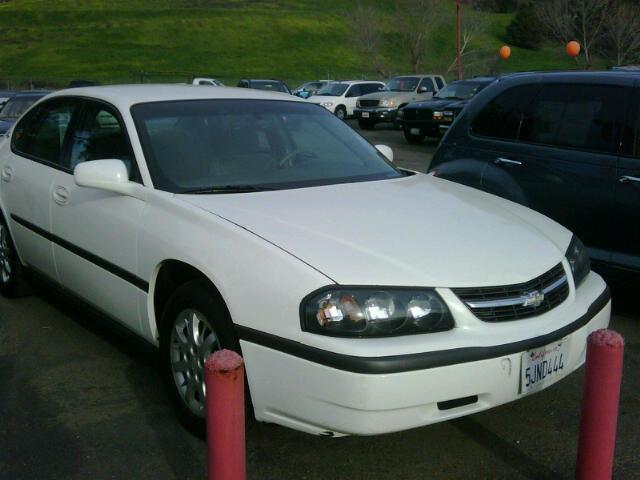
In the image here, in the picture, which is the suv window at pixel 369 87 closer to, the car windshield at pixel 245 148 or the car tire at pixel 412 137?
the car tire at pixel 412 137

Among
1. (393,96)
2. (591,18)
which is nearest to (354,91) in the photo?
(393,96)

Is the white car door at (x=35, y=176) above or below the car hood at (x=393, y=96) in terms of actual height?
above

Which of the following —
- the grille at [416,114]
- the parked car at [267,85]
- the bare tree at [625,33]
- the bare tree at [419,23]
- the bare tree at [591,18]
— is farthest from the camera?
the bare tree at [419,23]

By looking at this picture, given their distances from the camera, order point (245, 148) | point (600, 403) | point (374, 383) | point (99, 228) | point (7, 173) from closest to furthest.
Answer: point (600, 403) → point (374, 383) → point (99, 228) → point (245, 148) → point (7, 173)

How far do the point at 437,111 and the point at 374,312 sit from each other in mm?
15918

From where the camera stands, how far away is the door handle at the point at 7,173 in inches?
206

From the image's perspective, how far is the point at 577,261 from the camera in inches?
145

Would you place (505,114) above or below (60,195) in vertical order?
above

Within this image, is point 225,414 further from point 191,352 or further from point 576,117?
point 576,117

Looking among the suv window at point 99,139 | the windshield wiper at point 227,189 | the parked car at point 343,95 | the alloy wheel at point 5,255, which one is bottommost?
the parked car at point 343,95

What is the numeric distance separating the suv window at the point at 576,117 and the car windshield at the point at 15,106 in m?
10.2

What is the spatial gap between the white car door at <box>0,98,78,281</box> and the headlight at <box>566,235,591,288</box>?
2924mm

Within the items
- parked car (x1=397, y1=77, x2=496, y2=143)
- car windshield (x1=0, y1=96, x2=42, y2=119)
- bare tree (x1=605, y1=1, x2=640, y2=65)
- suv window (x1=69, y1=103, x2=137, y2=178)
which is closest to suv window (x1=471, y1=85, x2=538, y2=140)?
suv window (x1=69, y1=103, x2=137, y2=178)

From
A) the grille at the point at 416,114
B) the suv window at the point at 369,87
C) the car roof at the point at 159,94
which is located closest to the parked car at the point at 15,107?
the grille at the point at 416,114
